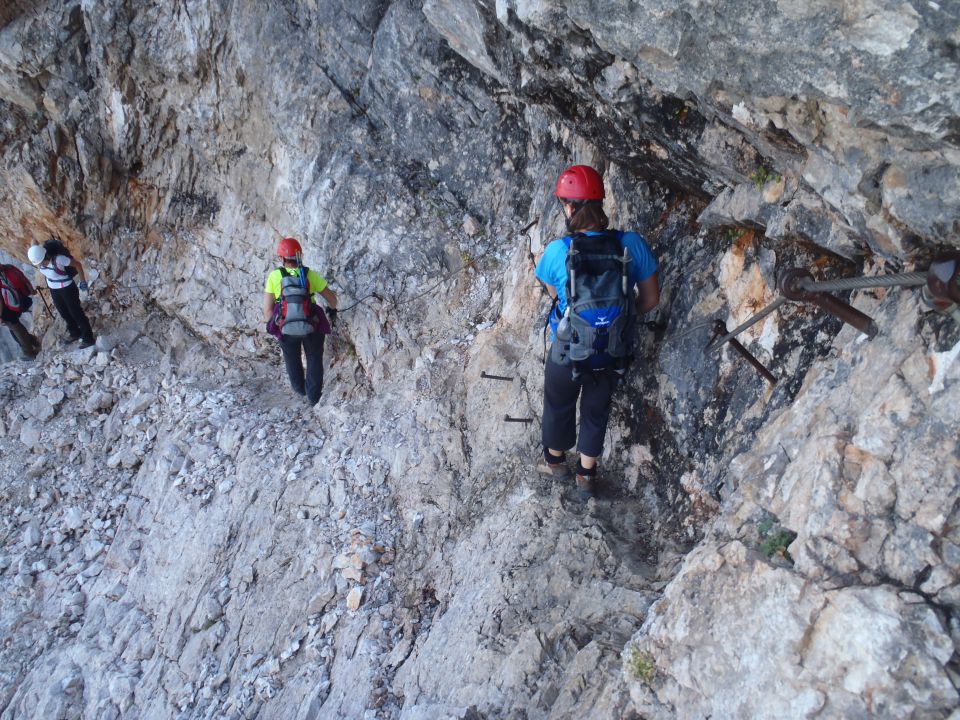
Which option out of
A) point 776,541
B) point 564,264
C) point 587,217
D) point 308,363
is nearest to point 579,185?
point 587,217

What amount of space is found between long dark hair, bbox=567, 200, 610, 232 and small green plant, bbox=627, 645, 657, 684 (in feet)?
8.76

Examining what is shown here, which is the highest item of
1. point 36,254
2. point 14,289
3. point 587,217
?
point 587,217

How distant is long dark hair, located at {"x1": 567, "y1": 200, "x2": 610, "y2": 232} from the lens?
4.62 metres

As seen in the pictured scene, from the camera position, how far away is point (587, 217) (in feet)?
15.2

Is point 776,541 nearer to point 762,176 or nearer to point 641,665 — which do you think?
point 641,665

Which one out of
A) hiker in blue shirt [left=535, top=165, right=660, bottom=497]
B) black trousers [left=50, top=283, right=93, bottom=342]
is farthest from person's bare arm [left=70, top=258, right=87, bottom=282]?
hiker in blue shirt [left=535, top=165, right=660, bottom=497]

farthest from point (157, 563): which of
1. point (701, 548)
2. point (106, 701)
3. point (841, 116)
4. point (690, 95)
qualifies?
point (841, 116)

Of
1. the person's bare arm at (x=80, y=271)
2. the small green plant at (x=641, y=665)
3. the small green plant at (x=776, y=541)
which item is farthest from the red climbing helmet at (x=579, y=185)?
the person's bare arm at (x=80, y=271)

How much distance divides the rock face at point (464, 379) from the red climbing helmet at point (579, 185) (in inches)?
19.0

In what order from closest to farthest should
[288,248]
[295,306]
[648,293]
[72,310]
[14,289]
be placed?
[648,293] < [288,248] < [295,306] < [72,310] < [14,289]

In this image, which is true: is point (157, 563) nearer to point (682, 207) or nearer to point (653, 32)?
point (682, 207)

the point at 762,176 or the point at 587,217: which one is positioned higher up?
the point at 762,176

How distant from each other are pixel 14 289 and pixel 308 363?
5.72 metres

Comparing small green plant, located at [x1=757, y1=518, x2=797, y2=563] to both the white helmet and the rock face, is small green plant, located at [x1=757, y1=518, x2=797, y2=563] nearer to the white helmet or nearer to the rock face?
the rock face
